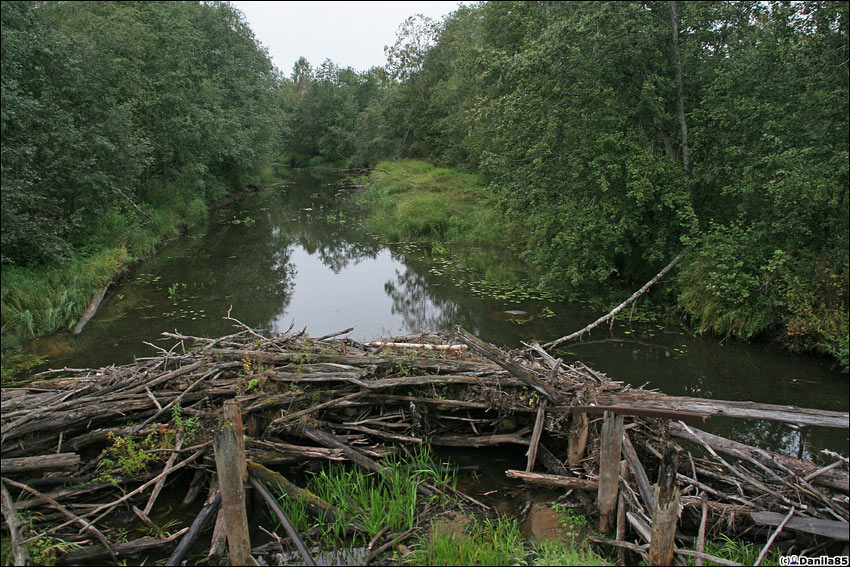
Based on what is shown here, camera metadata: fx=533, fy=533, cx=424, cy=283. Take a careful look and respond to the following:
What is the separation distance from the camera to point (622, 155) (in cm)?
1220

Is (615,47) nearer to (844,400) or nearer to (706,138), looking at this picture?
(706,138)

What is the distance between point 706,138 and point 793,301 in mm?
4525

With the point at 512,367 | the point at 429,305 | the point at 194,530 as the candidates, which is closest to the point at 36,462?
the point at 194,530

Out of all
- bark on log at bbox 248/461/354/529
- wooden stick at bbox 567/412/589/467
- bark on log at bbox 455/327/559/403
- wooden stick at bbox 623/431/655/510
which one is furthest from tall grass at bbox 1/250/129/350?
wooden stick at bbox 623/431/655/510

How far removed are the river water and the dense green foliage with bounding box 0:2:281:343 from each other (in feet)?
3.41

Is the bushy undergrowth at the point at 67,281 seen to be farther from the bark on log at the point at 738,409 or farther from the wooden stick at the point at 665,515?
the wooden stick at the point at 665,515

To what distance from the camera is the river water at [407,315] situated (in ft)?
28.3

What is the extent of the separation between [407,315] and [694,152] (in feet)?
25.1

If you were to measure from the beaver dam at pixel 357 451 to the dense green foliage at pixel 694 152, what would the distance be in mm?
5138

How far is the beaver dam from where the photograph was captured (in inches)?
168

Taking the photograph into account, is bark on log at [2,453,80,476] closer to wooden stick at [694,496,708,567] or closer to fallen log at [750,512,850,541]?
wooden stick at [694,496,708,567]

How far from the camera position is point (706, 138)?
39.0 ft

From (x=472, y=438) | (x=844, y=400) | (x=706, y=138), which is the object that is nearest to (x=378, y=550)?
(x=472, y=438)

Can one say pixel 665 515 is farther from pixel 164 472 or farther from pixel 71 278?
pixel 71 278
